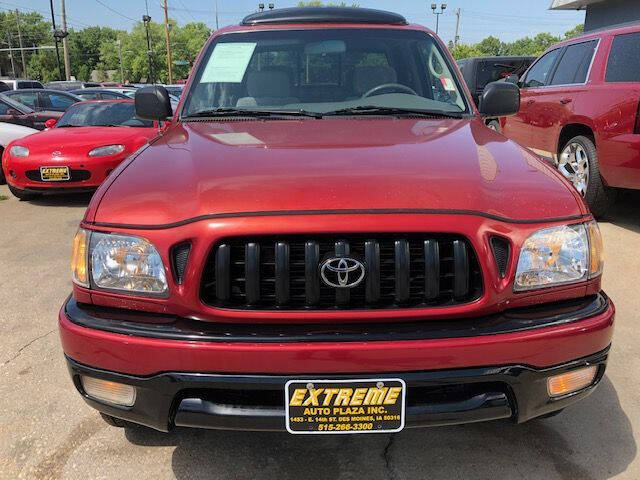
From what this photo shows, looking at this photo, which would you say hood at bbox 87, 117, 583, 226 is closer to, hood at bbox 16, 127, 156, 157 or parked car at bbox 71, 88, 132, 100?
hood at bbox 16, 127, 156, 157

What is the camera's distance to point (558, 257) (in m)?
1.90

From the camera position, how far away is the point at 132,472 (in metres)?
2.24

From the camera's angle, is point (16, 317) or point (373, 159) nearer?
point (373, 159)

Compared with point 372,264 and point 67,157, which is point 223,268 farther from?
point 67,157

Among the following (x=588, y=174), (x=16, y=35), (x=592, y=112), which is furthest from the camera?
(x=16, y=35)

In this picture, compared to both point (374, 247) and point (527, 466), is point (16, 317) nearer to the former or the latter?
point (374, 247)

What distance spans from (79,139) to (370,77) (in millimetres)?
5176

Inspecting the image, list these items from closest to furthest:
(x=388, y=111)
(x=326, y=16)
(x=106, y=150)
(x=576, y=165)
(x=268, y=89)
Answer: (x=388, y=111), (x=268, y=89), (x=326, y=16), (x=576, y=165), (x=106, y=150)

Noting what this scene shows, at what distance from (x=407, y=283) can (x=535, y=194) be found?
567mm

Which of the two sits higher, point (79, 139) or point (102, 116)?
point (102, 116)

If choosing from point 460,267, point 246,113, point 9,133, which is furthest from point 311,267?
point 9,133

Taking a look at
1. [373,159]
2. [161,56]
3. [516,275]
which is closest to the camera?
[516,275]

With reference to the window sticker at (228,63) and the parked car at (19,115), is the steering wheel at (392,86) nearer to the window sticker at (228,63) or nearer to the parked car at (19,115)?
the window sticker at (228,63)

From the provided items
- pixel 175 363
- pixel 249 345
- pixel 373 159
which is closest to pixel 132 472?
pixel 175 363
